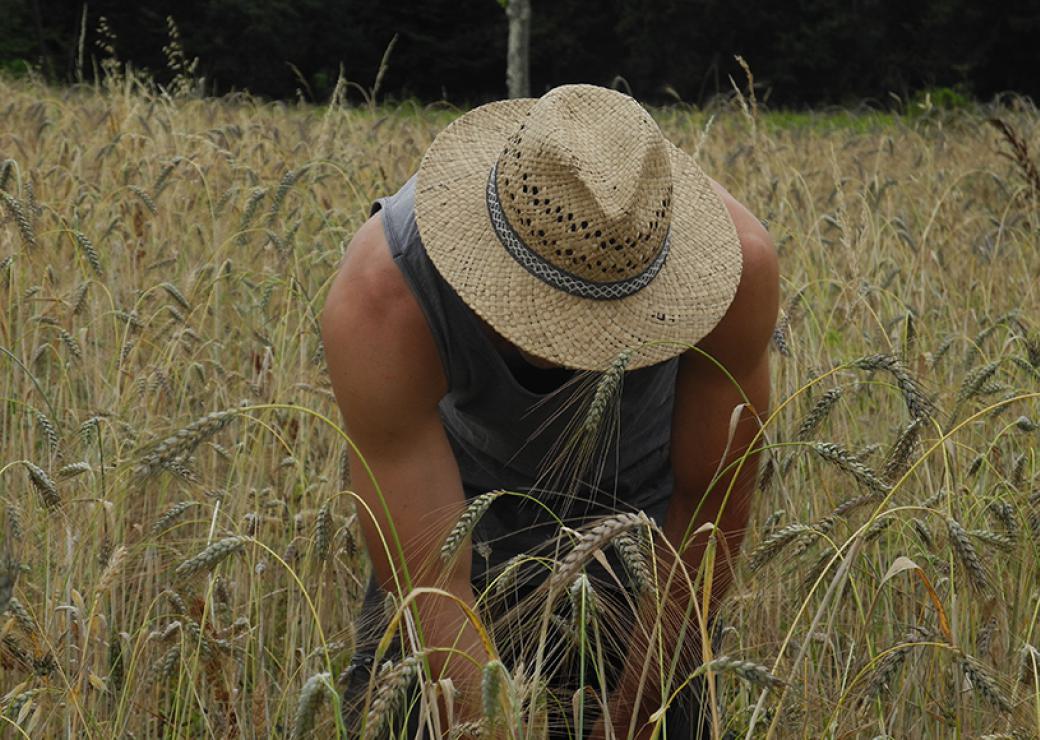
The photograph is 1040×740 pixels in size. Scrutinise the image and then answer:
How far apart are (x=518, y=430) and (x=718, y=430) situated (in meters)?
0.33

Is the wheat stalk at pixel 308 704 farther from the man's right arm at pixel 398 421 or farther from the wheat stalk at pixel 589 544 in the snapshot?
the man's right arm at pixel 398 421

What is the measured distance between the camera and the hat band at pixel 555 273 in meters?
1.66

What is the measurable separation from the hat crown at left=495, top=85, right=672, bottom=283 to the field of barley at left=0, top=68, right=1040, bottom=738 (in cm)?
30

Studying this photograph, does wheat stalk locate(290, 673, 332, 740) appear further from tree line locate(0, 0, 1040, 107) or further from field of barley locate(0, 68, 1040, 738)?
tree line locate(0, 0, 1040, 107)

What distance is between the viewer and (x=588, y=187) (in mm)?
1590

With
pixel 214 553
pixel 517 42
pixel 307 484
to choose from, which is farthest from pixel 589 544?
pixel 517 42

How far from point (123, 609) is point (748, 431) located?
111 cm

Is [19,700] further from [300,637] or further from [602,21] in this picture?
[602,21]

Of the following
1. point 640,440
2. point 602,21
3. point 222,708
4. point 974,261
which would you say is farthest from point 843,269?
point 602,21

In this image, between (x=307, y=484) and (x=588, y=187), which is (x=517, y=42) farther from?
(x=588, y=187)

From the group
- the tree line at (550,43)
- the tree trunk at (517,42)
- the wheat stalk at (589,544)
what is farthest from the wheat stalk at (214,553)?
the tree line at (550,43)

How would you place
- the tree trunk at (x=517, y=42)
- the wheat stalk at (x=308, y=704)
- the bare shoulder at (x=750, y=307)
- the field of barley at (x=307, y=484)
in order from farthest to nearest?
the tree trunk at (x=517, y=42) < the bare shoulder at (x=750, y=307) < the field of barley at (x=307, y=484) < the wheat stalk at (x=308, y=704)

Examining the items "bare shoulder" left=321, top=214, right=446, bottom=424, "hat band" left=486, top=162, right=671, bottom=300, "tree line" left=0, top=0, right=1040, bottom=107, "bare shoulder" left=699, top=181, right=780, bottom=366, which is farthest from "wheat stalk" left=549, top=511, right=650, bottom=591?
"tree line" left=0, top=0, right=1040, bottom=107

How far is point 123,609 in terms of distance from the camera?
2207 mm
